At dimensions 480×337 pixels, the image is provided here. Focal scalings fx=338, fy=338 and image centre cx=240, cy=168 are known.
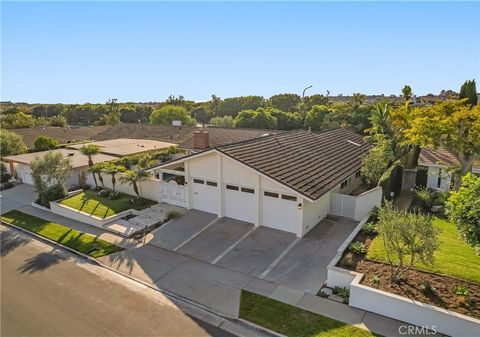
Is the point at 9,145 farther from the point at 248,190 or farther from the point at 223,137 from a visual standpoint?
the point at 248,190

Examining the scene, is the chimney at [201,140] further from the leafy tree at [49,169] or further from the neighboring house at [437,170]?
the neighboring house at [437,170]

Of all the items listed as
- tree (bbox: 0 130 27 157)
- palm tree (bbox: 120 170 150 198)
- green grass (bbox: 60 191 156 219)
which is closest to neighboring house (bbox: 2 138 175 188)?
green grass (bbox: 60 191 156 219)

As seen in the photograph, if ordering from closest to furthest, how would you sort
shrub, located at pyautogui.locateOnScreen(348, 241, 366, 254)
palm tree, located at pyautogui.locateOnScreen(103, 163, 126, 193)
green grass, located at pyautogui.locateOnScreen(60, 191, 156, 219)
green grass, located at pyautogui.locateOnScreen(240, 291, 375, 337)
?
green grass, located at pyautogui.locateOnScreen(240, 291, 375, 337), shrub, located at pyautogui.locateOnScreen(348, 241, 366, 254), green grass, located at pyautogui.locateOnScreen(60, 191, 156, 219), palm tree, located at pyautogui.locateOnScreen(103, 163, 126, 193)

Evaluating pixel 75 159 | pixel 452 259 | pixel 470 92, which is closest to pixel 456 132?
pixel 452 259

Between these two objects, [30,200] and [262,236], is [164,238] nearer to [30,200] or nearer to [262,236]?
[262,236]

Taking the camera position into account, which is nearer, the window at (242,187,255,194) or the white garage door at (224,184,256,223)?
the window at (242,187,255,194)

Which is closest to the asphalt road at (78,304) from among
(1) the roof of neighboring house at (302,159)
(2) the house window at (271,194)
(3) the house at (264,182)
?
(3) the house at (264,182)

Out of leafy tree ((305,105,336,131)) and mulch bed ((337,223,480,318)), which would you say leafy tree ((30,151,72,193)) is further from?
leafy tree ((305,105,336,131))
